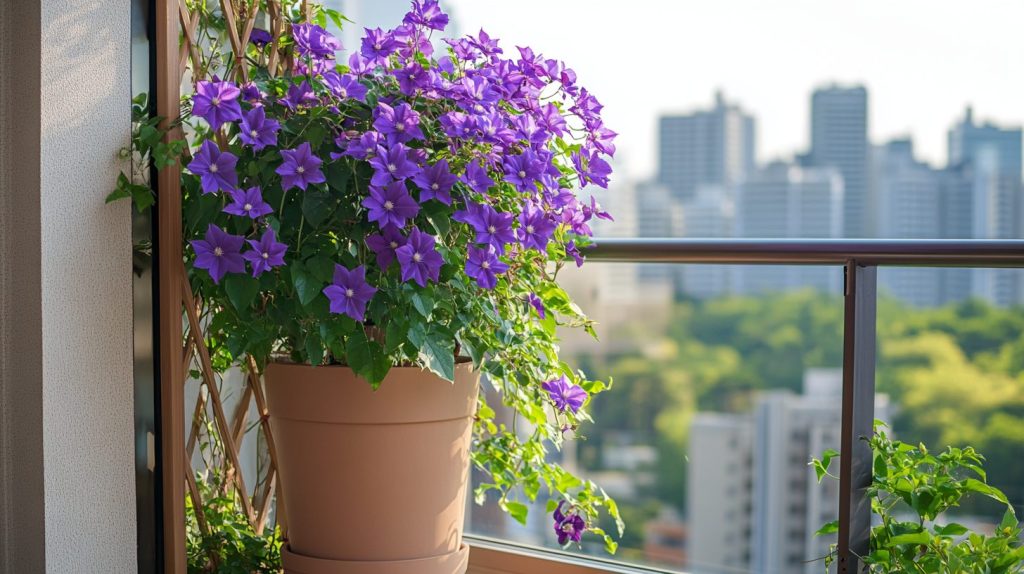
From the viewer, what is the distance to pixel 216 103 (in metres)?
1.17

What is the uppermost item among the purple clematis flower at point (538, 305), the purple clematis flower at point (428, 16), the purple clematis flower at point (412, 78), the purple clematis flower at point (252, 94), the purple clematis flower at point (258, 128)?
the purple clematis flower at point (428, 16)

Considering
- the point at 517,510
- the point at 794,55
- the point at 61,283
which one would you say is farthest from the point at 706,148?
the point at 61,283

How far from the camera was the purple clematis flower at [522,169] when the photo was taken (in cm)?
121

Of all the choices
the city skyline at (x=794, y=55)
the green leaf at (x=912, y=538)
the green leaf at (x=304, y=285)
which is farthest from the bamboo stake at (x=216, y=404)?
the city skyline at (x=794, y=55)

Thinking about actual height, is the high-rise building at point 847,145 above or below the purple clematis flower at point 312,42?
above

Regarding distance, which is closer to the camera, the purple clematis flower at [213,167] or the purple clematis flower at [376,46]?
the purple clematis flower at [213,167]

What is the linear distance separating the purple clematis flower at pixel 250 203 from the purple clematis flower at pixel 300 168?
1.4 inches

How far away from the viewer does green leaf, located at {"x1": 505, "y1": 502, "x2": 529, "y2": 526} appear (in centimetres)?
159

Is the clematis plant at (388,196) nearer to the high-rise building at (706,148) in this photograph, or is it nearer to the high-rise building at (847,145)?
the high-rise building at (847,145)

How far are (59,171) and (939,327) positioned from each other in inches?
827

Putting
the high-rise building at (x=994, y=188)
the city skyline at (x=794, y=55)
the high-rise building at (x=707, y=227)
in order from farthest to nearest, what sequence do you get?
1. the high-rise building at (x=707, y=227)
2. the city skyline at (x=794, y=55)
3. the high-rise building at (x=994, y=188)

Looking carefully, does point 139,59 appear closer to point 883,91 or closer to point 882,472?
point 882,472

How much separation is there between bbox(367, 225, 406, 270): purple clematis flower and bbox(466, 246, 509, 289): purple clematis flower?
93 mm

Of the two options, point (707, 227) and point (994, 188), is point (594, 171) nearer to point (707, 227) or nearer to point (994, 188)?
point (994, 188)
